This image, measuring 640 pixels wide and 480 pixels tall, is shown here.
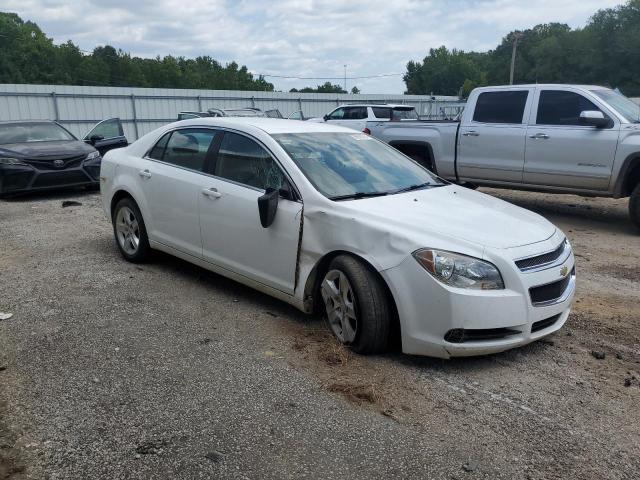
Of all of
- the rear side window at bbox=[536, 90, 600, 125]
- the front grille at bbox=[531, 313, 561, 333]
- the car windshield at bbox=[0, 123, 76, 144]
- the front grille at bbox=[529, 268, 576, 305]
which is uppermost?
the rear side window at bbox=[536, 90, 600, 125]

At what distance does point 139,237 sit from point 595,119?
613cm

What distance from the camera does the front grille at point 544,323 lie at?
12.8 ft

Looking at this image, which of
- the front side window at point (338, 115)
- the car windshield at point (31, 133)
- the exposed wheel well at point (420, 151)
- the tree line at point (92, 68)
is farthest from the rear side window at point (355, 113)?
the tree line at point (92, 68)

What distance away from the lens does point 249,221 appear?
4727 millimetres

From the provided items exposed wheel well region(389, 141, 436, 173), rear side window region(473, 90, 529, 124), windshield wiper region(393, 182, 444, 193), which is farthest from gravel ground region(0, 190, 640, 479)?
exposed wheel well region(389, 141, 436, 173)

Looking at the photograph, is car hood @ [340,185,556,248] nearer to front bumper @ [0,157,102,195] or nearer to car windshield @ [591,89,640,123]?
car windshield @ [591,89,640,123]

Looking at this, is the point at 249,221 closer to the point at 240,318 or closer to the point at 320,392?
the point at 240,318

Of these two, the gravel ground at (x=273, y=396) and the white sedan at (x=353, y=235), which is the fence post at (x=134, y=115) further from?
the gravel ground at (x=273, y=396)

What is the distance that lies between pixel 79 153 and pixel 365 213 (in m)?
8.53

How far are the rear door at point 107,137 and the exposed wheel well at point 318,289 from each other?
31.5 ft

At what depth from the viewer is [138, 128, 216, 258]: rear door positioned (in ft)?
17.5

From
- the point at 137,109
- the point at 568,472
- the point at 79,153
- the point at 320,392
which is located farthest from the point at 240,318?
the point at 137,109

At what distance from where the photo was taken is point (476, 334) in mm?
3740

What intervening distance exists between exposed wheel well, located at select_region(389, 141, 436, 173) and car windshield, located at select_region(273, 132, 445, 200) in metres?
4.83
